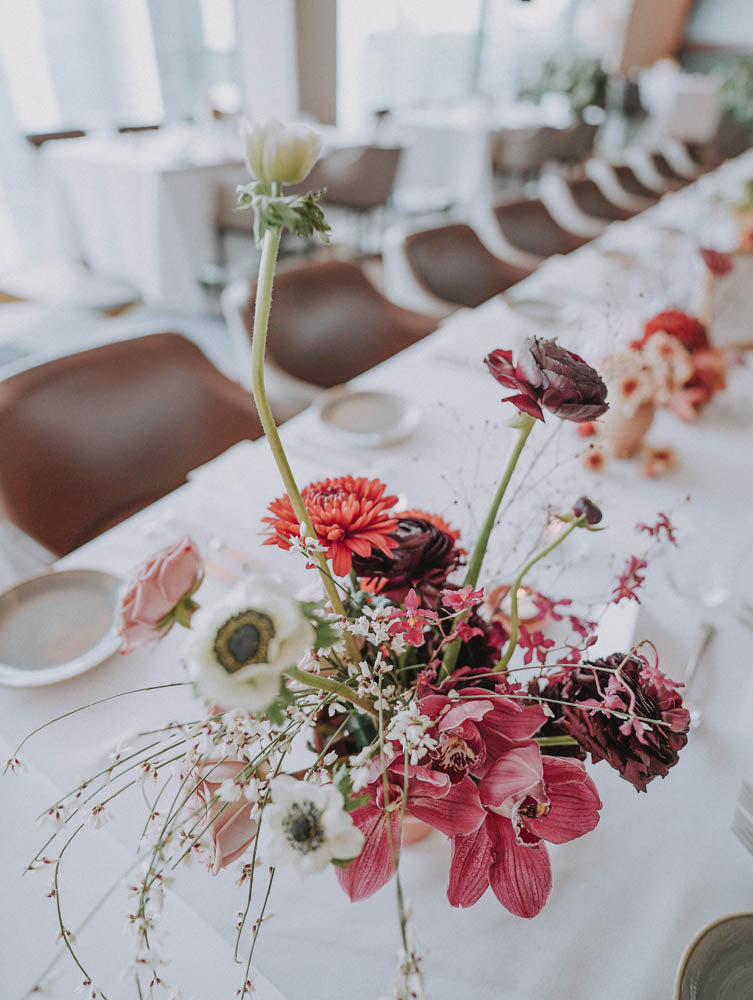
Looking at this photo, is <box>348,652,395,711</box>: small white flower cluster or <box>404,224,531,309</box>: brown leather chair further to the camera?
<box>404,224,531,309</box>: brown leather chair

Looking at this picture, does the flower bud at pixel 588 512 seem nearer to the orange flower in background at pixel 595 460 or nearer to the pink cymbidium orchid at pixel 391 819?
the pink cymbidium orchid at pixel 391 819

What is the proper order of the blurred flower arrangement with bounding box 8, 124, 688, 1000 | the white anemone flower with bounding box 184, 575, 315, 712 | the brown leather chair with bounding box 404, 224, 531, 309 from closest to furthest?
1. the white anemone flower with bounding box 184, 575, 315, 712
2. the blurred flower arrangement with bounding box 8, 124, 688, 1000
3. the brown leather chair with bounding box 404, 224, 531, 309

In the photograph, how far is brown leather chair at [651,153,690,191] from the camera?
461cm

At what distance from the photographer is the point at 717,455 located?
116cm

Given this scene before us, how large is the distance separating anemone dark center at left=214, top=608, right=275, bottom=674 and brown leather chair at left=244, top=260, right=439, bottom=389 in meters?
1.35

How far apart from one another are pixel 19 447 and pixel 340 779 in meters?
0.93

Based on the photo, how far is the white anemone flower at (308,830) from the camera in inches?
11.2

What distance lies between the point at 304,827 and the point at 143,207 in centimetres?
344

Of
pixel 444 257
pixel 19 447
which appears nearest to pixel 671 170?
pixel 444 257

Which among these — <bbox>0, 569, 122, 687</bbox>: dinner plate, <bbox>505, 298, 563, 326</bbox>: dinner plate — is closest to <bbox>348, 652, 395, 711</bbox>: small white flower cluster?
<bbox>0, 569, 122, 687</bbox>: dinner plate

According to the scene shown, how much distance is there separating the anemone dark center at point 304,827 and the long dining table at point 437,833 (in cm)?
7

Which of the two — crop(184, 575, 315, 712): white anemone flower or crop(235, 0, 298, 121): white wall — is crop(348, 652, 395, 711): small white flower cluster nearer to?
crop(184, 575, 315, 712): white anemone flower

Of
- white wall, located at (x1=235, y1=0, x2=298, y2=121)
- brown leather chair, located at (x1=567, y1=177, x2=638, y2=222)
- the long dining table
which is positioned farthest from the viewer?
white wall, located at (x1=235, y1=0, x2=298, y2=121)

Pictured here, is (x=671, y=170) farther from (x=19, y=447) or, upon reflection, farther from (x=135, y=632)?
(x=135, y=632)
